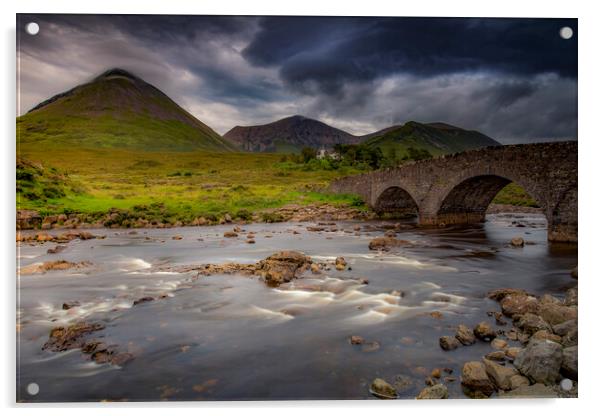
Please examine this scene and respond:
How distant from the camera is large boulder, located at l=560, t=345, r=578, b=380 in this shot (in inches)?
168

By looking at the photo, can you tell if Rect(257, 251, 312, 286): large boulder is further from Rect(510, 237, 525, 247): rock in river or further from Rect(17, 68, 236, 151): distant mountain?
Rect(510, 237, 525, 247): rock in river

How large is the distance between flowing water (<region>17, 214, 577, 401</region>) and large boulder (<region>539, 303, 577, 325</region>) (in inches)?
29.0

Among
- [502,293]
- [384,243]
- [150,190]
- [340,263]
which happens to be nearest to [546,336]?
[502,293]

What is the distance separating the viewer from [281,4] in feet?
18.5

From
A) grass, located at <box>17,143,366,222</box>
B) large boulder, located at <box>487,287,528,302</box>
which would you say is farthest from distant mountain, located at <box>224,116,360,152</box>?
grass, located at <box>17,143,366,222</box>

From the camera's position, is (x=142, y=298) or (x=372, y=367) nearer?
(x=372, y=367)

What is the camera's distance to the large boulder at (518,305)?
17.2 ft

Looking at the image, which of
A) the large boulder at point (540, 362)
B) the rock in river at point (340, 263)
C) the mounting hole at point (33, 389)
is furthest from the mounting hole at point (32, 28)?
the large boulder at point (540, 362)

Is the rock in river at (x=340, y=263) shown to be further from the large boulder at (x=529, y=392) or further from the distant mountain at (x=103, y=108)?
the large boulder at (x=529, y=392)

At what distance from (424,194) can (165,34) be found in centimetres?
1278

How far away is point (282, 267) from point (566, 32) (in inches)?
238

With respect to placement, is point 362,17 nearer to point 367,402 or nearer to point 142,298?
point 367,402

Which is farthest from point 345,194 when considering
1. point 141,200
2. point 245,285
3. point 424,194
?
point 245,285

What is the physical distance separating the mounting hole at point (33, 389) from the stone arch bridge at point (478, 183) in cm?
951
